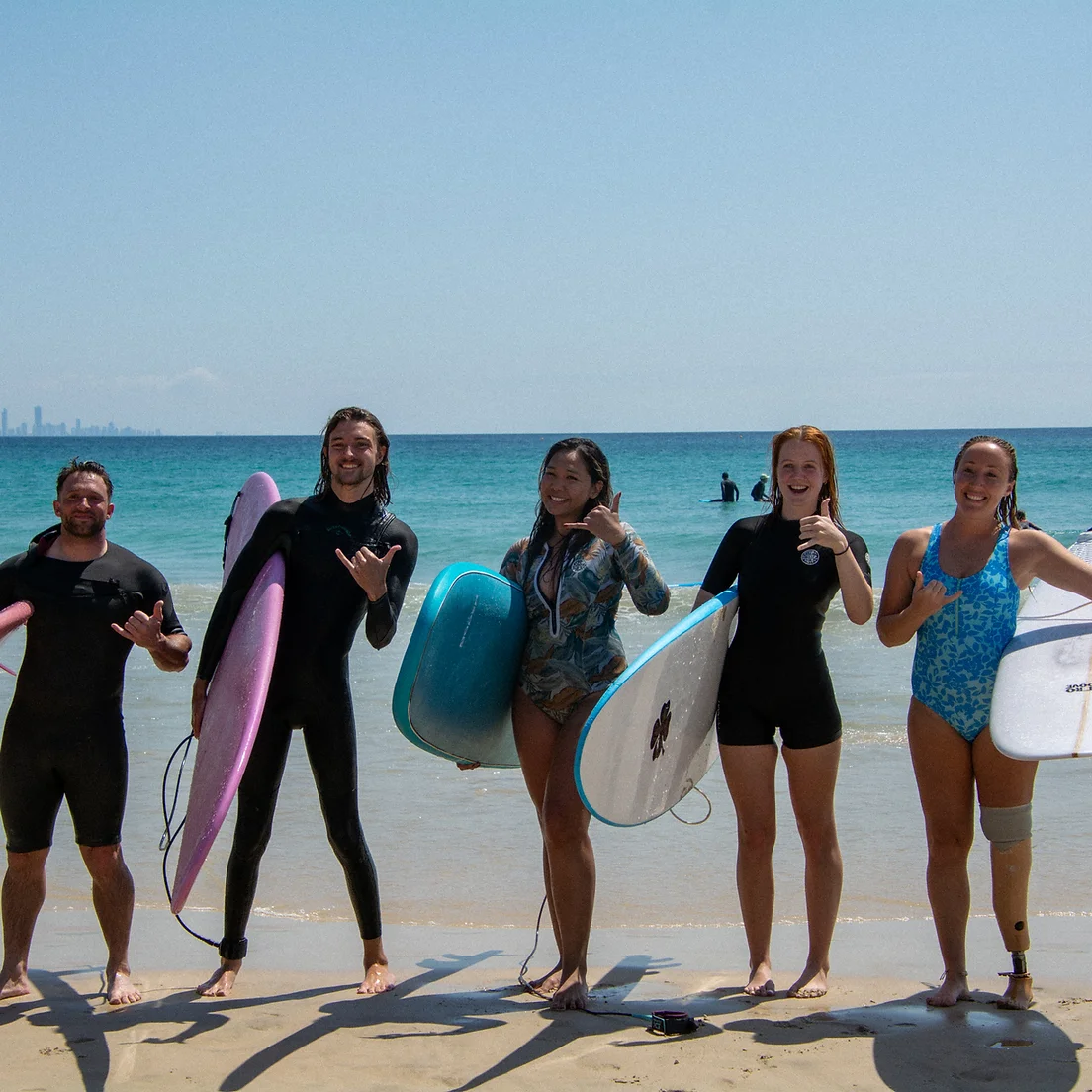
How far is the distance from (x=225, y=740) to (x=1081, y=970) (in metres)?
2.54

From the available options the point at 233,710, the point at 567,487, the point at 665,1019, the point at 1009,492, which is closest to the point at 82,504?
the point at 233,710

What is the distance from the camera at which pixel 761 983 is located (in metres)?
3.47

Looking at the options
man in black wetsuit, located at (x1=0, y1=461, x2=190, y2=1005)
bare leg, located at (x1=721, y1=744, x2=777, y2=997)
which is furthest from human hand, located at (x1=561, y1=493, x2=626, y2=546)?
man in black wetsuit, located at (x1=0, y1=461, x2=190, y2=1005)

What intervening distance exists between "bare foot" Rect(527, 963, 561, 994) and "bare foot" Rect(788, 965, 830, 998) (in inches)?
25.7

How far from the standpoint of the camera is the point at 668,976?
12.2 ft

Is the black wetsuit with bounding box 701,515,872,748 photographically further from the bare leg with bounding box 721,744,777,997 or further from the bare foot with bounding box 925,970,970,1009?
the bare foot with bounding box 925,970,970,1009

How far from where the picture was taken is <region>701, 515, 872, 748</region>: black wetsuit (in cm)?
340

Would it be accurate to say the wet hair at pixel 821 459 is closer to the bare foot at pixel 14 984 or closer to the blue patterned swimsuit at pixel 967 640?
the blue patterned swimsuit at pixel 967 640

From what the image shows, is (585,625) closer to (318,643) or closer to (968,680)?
(318,643)

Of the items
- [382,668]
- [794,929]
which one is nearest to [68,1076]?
[794,929]

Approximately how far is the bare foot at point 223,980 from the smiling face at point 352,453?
142 cm

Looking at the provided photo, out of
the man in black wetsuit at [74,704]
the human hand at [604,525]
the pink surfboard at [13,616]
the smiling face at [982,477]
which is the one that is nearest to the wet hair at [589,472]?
the human hand at [604,525]

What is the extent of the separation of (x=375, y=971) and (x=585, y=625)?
1186 millimetres

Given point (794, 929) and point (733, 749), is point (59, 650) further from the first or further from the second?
point (794, 929)
